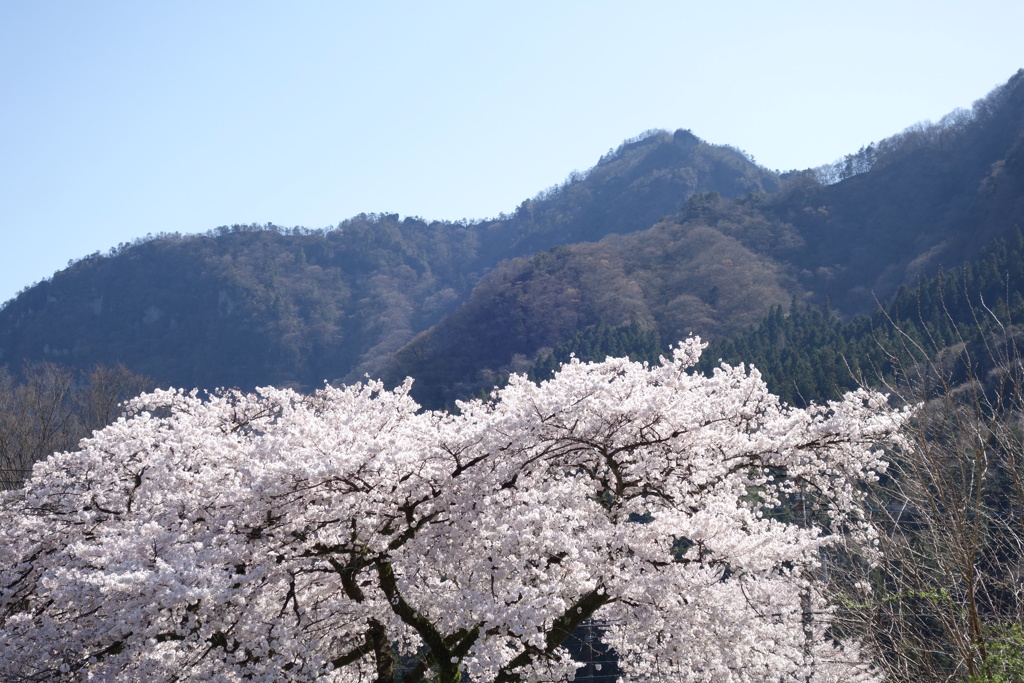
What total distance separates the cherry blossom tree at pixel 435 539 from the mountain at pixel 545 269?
25.7m

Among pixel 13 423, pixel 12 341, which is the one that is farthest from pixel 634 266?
pixel 12 341

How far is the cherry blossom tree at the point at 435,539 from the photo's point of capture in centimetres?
690

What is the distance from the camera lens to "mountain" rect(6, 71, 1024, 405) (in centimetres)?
5222

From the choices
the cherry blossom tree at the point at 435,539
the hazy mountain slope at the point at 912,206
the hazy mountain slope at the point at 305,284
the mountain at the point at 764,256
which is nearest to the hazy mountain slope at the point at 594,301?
the mountain at the point at 764,256

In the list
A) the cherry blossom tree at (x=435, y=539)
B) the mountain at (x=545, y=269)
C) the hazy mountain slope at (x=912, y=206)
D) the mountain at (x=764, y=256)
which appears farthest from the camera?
the mountain at (x=545, y=269)

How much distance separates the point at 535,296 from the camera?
58438 mm

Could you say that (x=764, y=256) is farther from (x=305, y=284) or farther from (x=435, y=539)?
(x=435, y=539)

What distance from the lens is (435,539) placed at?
7.54 meters

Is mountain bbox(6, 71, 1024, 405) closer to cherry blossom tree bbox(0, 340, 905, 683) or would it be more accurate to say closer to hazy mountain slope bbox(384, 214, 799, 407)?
hazy mountain slope bbox(384, 214, 799, 407)

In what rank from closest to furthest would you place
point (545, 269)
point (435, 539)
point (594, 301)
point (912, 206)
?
point (435, 539) → point (594, 301) → point (912, 206) → point (545, 269)

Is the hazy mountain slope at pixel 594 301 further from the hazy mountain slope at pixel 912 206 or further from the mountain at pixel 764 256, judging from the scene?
the hazy mountain slope at pixel 912 206

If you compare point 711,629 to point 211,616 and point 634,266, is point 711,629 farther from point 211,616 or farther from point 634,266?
point 634,266

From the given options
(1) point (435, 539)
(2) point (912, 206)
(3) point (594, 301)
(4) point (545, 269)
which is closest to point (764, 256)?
(2) point (912, 206)

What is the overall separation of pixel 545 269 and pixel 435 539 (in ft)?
178
